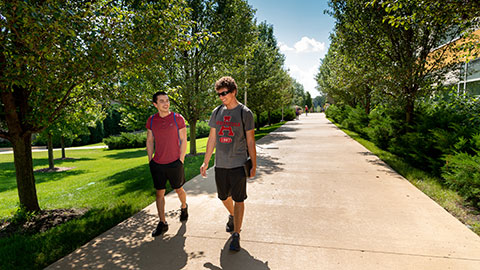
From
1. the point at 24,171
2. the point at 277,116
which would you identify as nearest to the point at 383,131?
the point at 24,171

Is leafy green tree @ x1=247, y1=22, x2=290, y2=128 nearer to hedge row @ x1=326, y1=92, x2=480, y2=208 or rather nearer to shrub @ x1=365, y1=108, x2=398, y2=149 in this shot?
shrub @ x1=365, y1=108, x2=398, y2=149

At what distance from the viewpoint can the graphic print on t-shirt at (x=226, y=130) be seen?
3252mm

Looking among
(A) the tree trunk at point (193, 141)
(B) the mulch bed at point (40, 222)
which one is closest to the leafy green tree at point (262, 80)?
(A) the tree trunk at point (193, 141)

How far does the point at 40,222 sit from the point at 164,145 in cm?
255

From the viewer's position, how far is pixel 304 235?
3.60 meters

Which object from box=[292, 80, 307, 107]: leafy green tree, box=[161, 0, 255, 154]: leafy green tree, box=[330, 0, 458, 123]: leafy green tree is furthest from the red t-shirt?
box=[292, 80, 307, 107]: leafy green tree

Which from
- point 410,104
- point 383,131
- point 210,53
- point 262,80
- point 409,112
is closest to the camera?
point 410,104

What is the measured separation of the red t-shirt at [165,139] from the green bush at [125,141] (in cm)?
2276

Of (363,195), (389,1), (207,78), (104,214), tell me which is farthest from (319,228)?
(207,78)

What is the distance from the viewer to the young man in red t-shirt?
3.70 m

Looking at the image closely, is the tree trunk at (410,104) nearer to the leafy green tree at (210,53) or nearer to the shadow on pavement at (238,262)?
the leafy green tree at (210,53)

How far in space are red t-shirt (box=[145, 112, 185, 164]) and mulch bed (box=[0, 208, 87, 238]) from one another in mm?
2152

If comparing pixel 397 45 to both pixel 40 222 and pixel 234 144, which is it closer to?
pixel 234 144

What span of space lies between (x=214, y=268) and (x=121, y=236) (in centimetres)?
157
